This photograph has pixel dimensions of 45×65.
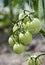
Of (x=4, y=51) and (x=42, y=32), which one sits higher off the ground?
(x=42, y=32)

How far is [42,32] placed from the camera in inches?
49.6

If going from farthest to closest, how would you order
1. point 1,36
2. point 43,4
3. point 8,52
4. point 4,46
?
point 1,36 < point 4,46 < point 8,52 < point 43,4

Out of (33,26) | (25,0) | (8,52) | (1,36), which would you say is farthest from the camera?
(1,36)

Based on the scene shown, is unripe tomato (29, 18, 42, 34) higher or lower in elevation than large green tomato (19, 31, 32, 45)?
higher

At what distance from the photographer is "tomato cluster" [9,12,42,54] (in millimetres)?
1113

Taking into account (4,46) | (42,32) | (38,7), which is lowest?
(4,46)

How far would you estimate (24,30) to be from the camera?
115 cm

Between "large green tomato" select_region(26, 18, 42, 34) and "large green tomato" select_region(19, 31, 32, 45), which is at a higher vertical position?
"large green tomato" select_region(26, 18, 42, 34)

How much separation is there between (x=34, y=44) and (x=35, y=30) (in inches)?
144

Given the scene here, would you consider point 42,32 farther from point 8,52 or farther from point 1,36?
point 1,36

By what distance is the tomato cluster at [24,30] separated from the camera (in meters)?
1.11

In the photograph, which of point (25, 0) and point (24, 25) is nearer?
point (24, 25)

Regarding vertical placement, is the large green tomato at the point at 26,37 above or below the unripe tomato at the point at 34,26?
below

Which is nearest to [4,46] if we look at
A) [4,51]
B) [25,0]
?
[4,51]
